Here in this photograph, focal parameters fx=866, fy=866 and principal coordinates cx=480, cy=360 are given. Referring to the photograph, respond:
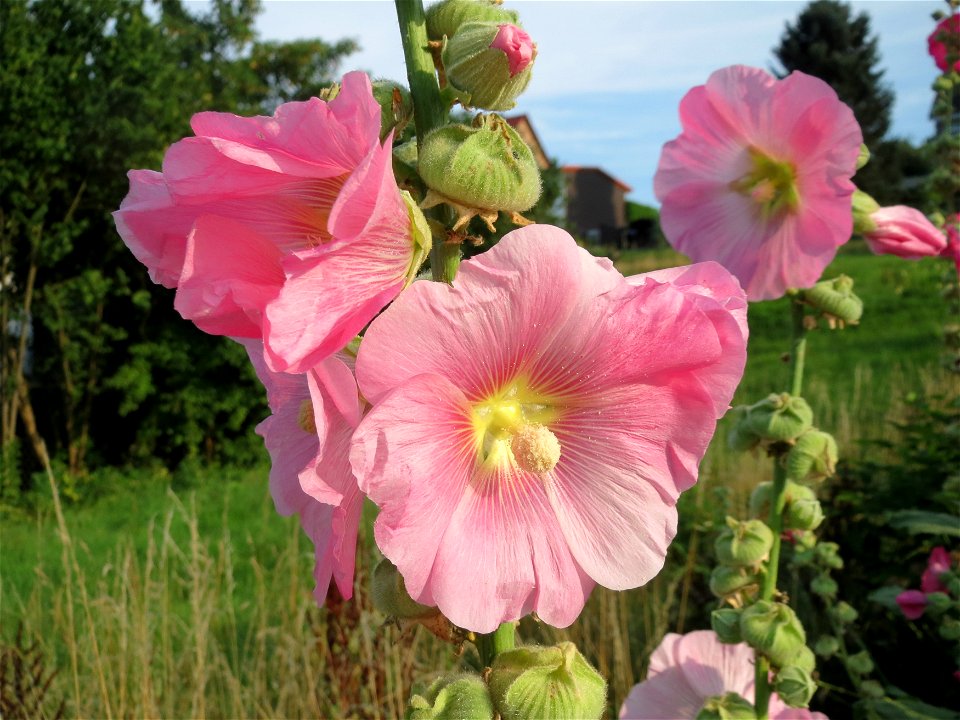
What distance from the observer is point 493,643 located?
78cm

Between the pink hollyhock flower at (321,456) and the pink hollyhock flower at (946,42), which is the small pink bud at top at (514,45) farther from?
the pink hollyhock flower at (946,42)

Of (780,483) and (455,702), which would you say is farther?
(780,483)

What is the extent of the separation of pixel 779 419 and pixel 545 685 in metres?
0.81

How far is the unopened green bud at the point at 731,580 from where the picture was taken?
4.60 ft

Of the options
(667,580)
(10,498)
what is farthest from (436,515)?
(10,498)

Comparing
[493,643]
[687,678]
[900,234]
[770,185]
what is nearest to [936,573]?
[687,678]

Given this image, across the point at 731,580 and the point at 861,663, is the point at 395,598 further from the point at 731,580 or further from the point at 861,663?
the point at 861,663

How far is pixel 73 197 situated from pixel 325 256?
908 centimetres

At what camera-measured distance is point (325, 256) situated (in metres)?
0.60

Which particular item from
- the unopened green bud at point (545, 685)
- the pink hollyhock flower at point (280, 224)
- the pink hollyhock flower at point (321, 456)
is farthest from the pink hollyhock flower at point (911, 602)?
the pink hollyhock flower at point (280, 224)

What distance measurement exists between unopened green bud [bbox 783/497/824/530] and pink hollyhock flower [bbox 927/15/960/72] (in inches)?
61.8

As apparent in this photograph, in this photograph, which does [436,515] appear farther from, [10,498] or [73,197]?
[73,197]

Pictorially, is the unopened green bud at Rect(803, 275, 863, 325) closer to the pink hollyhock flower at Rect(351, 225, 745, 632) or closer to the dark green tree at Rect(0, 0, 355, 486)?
the pink hollyhock flower at Rect(351, 225, 745, 632)

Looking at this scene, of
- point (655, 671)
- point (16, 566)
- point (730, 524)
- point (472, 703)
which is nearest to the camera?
point (472, 703)
